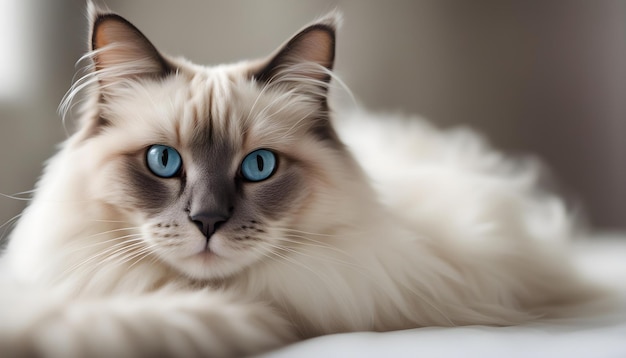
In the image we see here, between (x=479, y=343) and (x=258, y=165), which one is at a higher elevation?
(x=258, y=165)

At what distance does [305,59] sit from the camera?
1.25m

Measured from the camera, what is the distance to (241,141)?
1.15 metres

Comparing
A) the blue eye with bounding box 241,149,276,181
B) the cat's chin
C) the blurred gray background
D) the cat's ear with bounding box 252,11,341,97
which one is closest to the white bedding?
the cat's chin

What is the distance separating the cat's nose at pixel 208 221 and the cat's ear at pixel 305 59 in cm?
36

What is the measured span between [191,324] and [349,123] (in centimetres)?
147

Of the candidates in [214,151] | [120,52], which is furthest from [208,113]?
[120,52]

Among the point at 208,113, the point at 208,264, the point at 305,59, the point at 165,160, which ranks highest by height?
the point at 305,59

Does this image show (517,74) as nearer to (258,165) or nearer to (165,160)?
(258,165)

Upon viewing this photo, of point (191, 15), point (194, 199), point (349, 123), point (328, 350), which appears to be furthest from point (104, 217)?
point (349, 123)

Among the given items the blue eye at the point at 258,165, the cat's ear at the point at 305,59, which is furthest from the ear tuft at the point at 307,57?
the blue eye at the point at 258,165

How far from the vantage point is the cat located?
1058 mm

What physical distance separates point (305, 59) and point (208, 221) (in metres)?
0.43

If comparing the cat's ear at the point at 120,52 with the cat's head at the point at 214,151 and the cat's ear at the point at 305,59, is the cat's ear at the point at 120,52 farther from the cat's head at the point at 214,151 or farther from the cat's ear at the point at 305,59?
the cat's ear at the point at 305,59

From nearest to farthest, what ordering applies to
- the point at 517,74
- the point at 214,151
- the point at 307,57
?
1. the point at 214,151
2. the point at 307,57
3. the point at 517,74
